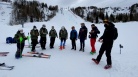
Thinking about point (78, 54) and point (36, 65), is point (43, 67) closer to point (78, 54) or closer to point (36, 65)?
point (36, 65)

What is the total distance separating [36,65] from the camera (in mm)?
9617

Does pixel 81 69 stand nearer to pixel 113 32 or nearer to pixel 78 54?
pixel 113 32

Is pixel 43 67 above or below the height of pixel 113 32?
below

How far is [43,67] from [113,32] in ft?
13.1

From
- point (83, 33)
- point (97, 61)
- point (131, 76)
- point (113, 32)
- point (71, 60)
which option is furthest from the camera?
point (83, 33)

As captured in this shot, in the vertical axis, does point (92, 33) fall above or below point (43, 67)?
above

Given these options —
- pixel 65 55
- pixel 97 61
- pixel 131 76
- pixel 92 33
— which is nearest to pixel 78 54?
pixel 65 55

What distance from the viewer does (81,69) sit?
9031 millimetres

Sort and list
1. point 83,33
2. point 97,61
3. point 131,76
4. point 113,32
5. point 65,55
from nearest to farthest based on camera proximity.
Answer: point 131,76, point 113,32, point 97,61, point 65,55, point 83,33

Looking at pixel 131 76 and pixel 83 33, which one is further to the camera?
pixel 83 33

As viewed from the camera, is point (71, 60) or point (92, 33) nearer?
point (71, 60)

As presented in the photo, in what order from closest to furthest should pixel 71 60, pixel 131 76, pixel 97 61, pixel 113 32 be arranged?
pixel 131 76 → pixel 113 32 → pixel 97 61 → pixel 71 60

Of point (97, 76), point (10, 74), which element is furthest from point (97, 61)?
point (10, 74)

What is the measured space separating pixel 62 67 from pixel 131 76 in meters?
3.43
